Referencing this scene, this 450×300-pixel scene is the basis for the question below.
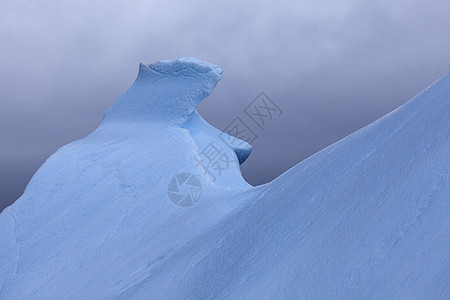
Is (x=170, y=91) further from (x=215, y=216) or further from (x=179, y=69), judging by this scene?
(x=215, y=216)

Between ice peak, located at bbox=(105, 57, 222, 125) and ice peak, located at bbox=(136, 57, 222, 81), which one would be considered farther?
ice peak, located at bbox=(136, 57, 222, 81)

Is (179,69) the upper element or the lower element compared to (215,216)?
upper

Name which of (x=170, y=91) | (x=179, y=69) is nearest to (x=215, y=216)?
(x=170, y=91)

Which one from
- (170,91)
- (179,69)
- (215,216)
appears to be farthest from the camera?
(179,69)

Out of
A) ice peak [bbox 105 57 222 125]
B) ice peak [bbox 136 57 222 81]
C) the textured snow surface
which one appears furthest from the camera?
ice peak [bbox 136 57 222 81]

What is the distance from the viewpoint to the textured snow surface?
95.1 inches

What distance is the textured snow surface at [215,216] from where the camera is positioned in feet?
7.93

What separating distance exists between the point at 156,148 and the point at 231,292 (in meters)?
3.94

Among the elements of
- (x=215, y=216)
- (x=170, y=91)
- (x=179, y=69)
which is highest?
(x=179, y=69)

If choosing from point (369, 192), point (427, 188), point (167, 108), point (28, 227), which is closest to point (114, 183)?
point (28, 227)

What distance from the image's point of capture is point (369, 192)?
2.88 m

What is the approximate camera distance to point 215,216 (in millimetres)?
5043

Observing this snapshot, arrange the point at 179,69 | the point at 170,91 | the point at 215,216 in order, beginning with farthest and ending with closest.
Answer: the point at 179,69, the point at 170,91, the point at 215,216

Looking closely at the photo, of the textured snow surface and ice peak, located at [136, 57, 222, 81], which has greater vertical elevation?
ice peak, located at [136, 57, 222, 81]
